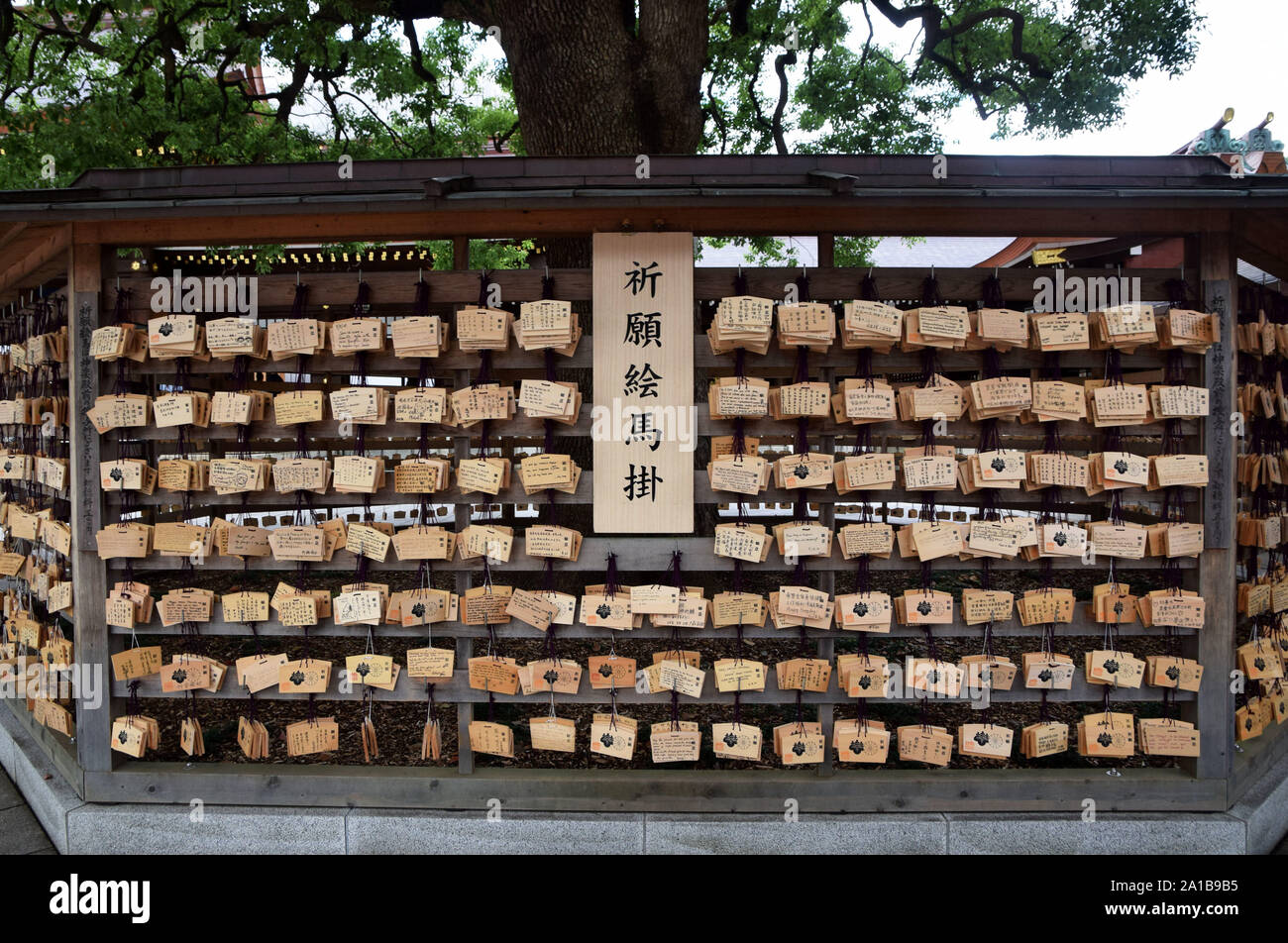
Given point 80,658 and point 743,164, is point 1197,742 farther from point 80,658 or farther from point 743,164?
point 80,658

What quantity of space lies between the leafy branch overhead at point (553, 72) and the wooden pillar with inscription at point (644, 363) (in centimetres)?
305

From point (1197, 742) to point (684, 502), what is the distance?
3171 mm

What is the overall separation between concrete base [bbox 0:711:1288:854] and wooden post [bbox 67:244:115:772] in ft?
1.54

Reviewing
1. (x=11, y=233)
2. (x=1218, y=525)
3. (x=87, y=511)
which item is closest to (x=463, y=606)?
(x=87, y=511)

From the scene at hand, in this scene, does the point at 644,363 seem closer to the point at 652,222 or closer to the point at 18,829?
the point at 652,222

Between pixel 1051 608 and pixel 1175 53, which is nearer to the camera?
pixel 1051 608

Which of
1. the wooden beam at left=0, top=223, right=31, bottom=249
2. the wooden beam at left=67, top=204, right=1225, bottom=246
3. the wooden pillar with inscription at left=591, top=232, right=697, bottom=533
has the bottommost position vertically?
the wooden pillar with inscription at left=591, top=232, right=697, bottom=533

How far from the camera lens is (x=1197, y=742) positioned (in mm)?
4258

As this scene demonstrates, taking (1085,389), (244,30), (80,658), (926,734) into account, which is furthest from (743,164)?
(244,30)

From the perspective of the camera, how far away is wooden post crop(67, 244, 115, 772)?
4344 millimetres

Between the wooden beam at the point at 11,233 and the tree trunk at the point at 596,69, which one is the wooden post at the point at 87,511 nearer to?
the wooden beam at the point at 11,233

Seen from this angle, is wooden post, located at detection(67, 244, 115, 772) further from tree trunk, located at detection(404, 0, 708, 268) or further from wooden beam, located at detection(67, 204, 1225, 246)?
tree trunk, located at detection(404, 0, 708, 268)

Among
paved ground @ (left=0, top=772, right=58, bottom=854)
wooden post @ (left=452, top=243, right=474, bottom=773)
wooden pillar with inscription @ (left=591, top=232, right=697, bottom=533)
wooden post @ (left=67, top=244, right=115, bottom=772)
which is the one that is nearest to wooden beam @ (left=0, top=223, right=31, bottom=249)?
wooden post @ (left=67, top=244, right=115, bottom=772)

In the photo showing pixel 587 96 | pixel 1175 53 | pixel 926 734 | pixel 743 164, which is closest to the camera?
pixel 743 164
